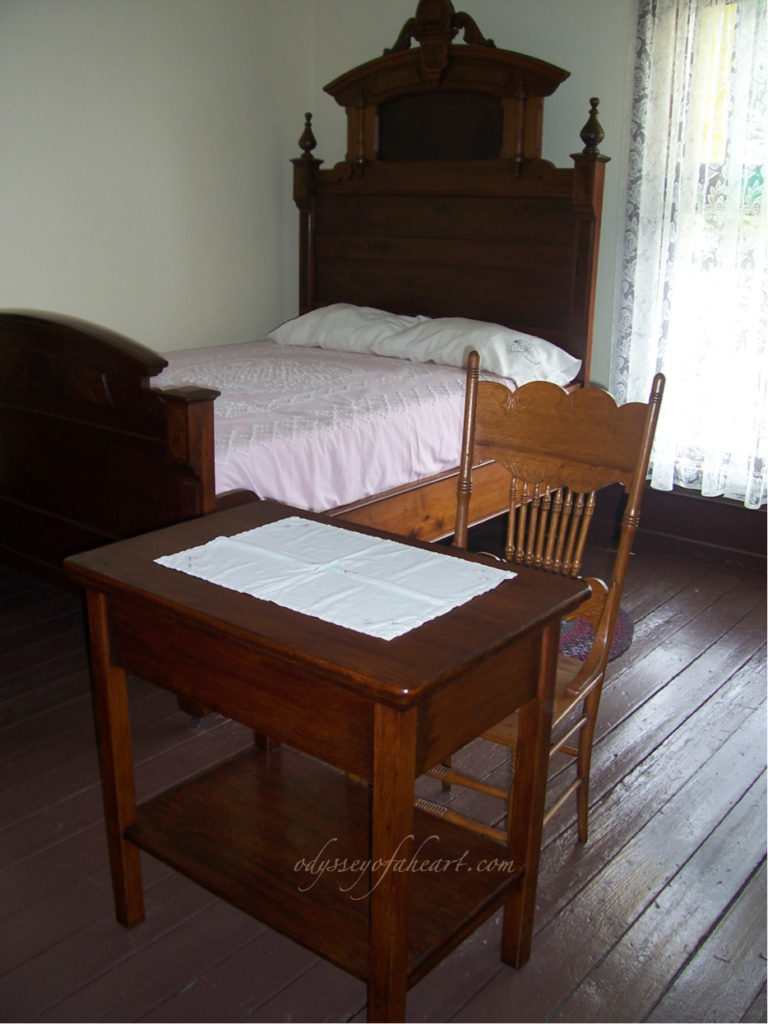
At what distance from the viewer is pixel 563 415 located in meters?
1.95

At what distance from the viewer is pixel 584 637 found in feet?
9.92

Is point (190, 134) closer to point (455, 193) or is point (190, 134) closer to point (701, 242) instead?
point (455, 193)

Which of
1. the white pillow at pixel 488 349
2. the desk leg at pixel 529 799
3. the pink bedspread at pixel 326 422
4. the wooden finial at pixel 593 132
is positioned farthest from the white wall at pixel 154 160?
→ the desk leg at pixel 529 799

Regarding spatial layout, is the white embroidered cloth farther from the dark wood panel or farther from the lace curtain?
the dark wood panel

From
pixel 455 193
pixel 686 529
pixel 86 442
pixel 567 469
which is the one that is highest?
pixel 455 193

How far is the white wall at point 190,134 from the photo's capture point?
3.49m

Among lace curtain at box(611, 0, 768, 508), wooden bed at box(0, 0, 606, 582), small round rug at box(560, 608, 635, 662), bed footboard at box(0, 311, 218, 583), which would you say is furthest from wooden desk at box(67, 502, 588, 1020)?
lace curtain at box(611, 0, 768, 508)

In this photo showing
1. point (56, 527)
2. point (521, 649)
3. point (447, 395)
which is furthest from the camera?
point (447, 395)

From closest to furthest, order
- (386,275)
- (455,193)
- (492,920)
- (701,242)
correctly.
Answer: (492,920)
(701,242)
(455,193)
(386,275)

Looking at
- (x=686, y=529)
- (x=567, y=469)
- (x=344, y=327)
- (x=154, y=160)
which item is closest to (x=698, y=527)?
(x=686, y=529)

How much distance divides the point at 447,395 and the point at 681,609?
108 centimetres

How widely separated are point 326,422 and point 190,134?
1.96 m

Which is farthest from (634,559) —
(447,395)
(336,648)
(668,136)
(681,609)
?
(336,648)

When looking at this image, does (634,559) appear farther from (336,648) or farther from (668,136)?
(336,648)
